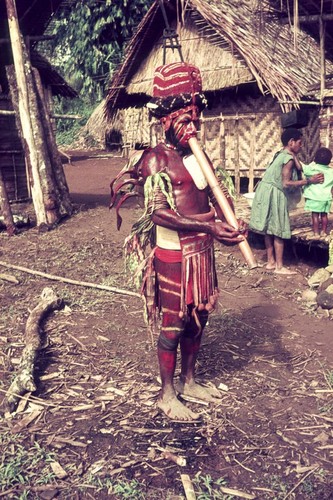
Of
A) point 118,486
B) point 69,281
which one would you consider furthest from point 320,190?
point 118,486

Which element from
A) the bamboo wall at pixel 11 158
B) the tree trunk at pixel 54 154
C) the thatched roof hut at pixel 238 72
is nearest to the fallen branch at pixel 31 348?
the tree trunk at pixel 54 154

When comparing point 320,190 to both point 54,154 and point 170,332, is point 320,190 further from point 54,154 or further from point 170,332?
point 54,154

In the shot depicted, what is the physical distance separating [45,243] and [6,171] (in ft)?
12.1

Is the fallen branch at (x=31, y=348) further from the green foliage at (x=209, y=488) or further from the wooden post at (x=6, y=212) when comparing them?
the wooden post at (x=6, y=212)

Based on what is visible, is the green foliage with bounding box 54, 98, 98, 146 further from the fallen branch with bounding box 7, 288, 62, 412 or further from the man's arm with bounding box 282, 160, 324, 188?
the fallen branch with bounding box 7, 288, 62, 412

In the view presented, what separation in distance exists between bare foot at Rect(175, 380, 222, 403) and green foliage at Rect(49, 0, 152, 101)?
60.9 ft

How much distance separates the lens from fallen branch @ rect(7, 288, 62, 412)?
3.84m

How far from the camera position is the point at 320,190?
278 inches

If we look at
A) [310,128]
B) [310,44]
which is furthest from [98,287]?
[310,44]

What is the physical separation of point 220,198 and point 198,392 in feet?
4.98

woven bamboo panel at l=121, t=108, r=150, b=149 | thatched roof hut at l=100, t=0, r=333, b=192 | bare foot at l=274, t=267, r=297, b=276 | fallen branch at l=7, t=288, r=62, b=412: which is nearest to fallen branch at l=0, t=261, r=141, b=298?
fallen branch at l=7, t=288, r=62, b=412

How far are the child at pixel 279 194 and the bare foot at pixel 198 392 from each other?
10.9ft

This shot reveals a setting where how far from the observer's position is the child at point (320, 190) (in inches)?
279

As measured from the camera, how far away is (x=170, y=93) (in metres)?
3.28
